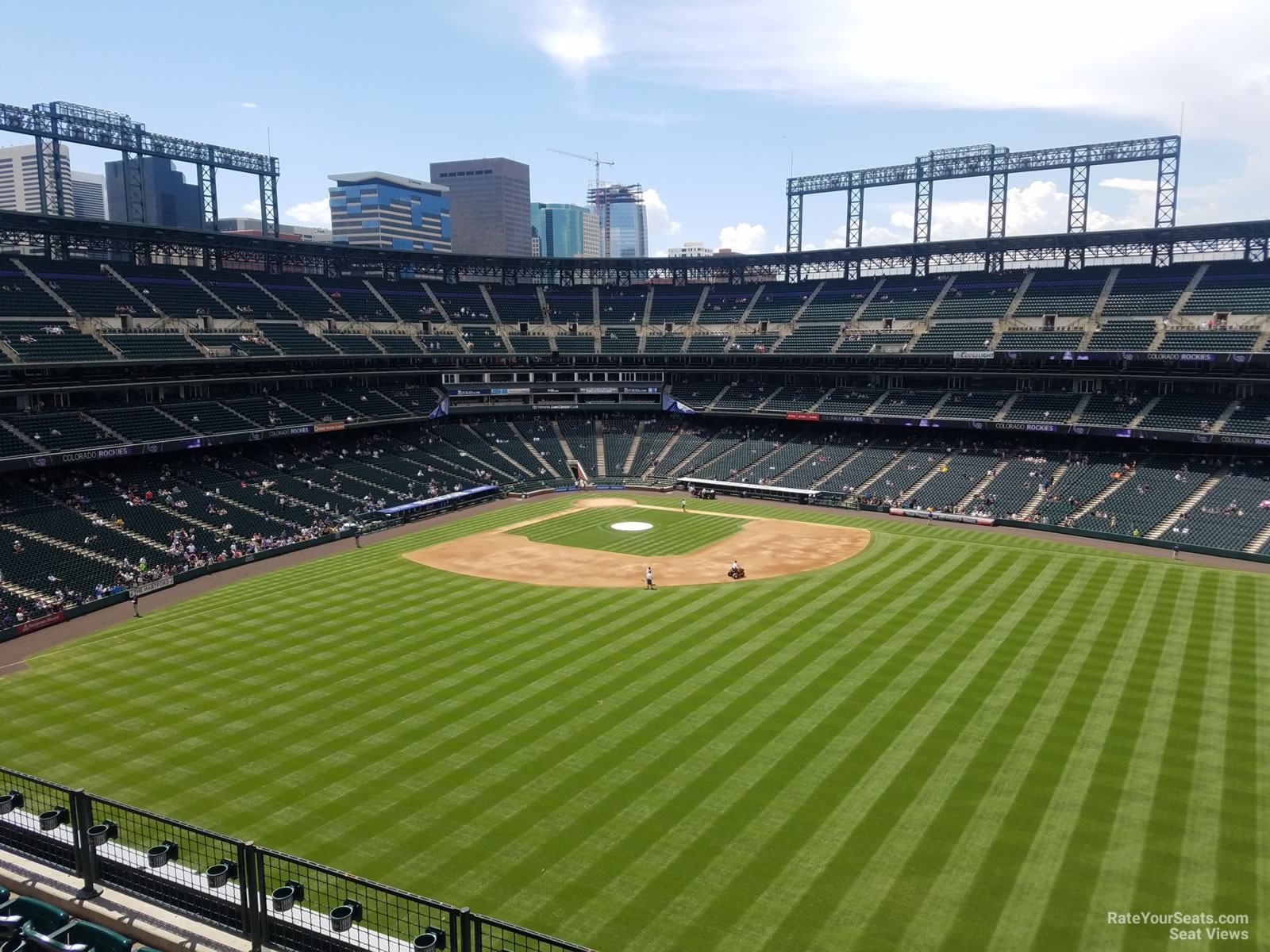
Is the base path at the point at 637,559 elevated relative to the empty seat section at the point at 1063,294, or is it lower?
lower

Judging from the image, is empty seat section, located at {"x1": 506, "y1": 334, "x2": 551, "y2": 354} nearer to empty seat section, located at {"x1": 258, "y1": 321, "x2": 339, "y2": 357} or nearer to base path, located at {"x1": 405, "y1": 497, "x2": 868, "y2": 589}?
empty seat section, located at {"x1": 258, "y1": 321, "x2": 339, "y2": 357}

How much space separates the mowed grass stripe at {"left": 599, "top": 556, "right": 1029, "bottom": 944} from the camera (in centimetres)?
2030

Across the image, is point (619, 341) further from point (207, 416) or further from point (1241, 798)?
point (1241, 798)

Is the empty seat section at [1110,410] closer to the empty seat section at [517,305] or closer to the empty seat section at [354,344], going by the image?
the empty seat section at [517,305]

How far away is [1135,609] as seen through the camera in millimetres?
42406

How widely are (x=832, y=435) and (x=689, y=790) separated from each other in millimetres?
67426

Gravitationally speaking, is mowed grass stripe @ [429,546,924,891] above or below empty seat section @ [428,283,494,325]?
below

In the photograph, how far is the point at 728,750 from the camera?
90.3ft

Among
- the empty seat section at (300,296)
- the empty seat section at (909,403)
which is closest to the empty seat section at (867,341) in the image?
the empty seat section at (909,403)

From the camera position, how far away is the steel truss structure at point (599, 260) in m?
74.8

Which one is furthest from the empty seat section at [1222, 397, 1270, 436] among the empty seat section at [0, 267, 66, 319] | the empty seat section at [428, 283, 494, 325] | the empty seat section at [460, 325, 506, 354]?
the empty seat section at [0, 267, 66, 319]

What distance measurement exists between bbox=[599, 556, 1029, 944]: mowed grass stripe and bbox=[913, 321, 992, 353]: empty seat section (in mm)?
53073

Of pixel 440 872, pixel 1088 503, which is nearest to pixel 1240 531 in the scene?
pixel 1088 503

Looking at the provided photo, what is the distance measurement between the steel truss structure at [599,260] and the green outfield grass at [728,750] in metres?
47.1
